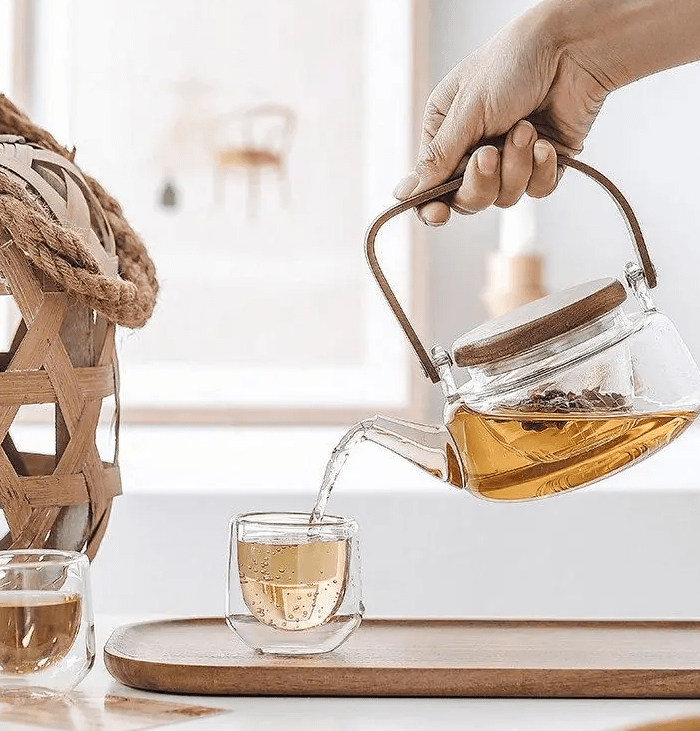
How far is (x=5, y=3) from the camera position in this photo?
7.11ft

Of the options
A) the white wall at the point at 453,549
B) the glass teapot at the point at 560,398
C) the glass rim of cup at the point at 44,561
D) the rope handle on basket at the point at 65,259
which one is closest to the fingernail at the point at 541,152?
the glass teapot at the point at 560,398

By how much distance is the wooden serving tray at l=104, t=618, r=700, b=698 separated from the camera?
70cm

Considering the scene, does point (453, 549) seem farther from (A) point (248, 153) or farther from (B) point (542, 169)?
(A) point (248, 153)

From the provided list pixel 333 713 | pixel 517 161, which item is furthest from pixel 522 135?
pixel 333 713

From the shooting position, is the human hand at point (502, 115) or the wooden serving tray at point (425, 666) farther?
the human hand at point (502, 115)

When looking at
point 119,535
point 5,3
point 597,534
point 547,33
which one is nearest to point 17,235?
point 547,33

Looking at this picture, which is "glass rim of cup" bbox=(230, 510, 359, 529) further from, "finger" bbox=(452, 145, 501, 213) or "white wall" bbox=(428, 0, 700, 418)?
"white wall" bbox=(428, 0, 700, 418)

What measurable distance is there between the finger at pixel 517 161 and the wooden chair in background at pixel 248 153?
134 centimetres

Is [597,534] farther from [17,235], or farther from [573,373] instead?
[17,235]

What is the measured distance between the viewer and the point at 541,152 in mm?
877

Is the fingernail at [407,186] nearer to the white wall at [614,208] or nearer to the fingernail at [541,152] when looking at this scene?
the fingernail at [541,152]

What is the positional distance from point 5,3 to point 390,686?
1.83m

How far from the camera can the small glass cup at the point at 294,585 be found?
0.74 meters

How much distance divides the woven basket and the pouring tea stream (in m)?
0.17
